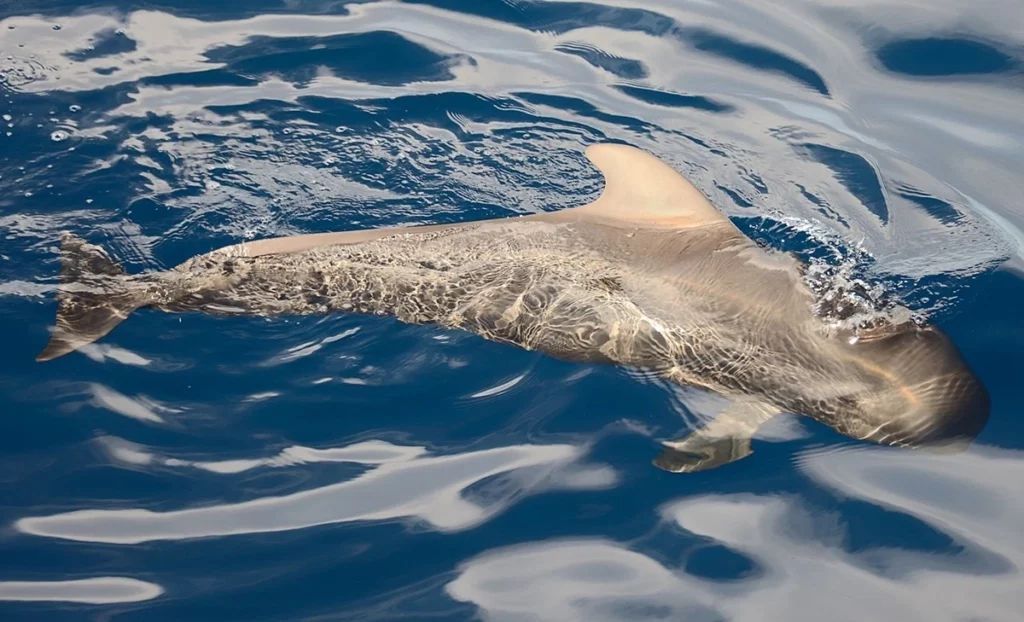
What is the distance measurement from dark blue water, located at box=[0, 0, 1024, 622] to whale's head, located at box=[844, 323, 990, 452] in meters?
0.13

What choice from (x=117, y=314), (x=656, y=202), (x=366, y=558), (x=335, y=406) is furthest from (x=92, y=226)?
(x=656, y=202)

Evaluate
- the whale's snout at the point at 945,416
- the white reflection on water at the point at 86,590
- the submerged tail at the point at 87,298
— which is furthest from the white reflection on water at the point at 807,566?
the submerged tail at the point at 87,298

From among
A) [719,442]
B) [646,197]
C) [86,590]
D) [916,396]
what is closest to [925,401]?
[916,396]

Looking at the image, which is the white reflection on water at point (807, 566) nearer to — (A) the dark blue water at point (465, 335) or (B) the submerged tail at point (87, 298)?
(A) the dark blue water at point (465, 335)

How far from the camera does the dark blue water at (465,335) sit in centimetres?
511

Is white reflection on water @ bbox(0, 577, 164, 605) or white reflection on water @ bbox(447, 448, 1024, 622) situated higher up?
white reflection on water @ bbox(0, 577, 164, 605)

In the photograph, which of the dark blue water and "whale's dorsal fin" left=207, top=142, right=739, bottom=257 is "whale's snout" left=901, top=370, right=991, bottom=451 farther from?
"whale's dorsal fin" left=207, top=142, right=739, bottom=257

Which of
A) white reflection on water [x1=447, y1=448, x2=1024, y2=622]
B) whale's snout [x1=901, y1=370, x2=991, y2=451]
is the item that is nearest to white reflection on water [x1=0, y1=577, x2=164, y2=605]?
white reflection on water [x1=447, y1=448, x2=1024, y2=622]

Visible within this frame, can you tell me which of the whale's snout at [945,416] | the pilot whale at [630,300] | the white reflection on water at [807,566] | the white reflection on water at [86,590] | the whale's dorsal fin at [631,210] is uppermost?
the whale's dorsal fin at [631,210]

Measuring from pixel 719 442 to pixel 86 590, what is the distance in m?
3.82

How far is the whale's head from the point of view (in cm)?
560

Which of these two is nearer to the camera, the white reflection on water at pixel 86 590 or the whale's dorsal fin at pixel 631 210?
the white reflection on water at pixel 86 590

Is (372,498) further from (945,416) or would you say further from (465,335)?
(945,416)

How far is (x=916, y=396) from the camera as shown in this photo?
561cm
